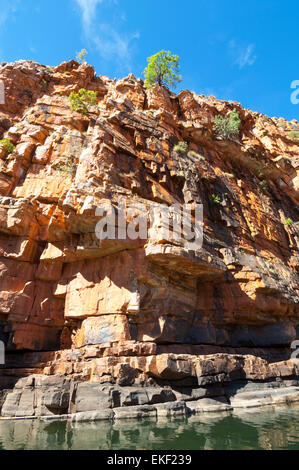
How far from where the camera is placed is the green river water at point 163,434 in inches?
305

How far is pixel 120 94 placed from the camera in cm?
2617

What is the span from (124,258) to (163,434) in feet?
25.7

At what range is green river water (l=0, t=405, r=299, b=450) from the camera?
7.73 meters

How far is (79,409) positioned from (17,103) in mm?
24625

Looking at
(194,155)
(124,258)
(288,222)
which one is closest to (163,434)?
(124,258)

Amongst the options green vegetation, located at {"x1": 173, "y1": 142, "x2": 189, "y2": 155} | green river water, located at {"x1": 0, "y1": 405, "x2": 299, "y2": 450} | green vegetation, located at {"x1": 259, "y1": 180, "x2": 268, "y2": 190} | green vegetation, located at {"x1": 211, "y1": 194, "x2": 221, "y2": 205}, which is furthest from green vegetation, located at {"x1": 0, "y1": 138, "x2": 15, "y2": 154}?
green vegetation, located at {"x1": 259, "y1": 180, "x2": 268, "y2": 190}

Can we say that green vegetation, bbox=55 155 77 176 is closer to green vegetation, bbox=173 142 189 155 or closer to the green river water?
green vegetation, bbox=173 142 189 155

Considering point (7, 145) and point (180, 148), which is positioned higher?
point (180, 148)

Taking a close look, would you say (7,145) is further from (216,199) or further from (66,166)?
(216,199)

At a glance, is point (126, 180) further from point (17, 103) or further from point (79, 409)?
point (17, 103)

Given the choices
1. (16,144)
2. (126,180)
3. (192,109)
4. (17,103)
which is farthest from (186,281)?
(17,103)

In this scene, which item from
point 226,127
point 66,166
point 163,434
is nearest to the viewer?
point 163,434

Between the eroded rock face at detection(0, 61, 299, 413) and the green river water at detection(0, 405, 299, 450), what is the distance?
1.75 m

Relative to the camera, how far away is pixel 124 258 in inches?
567
